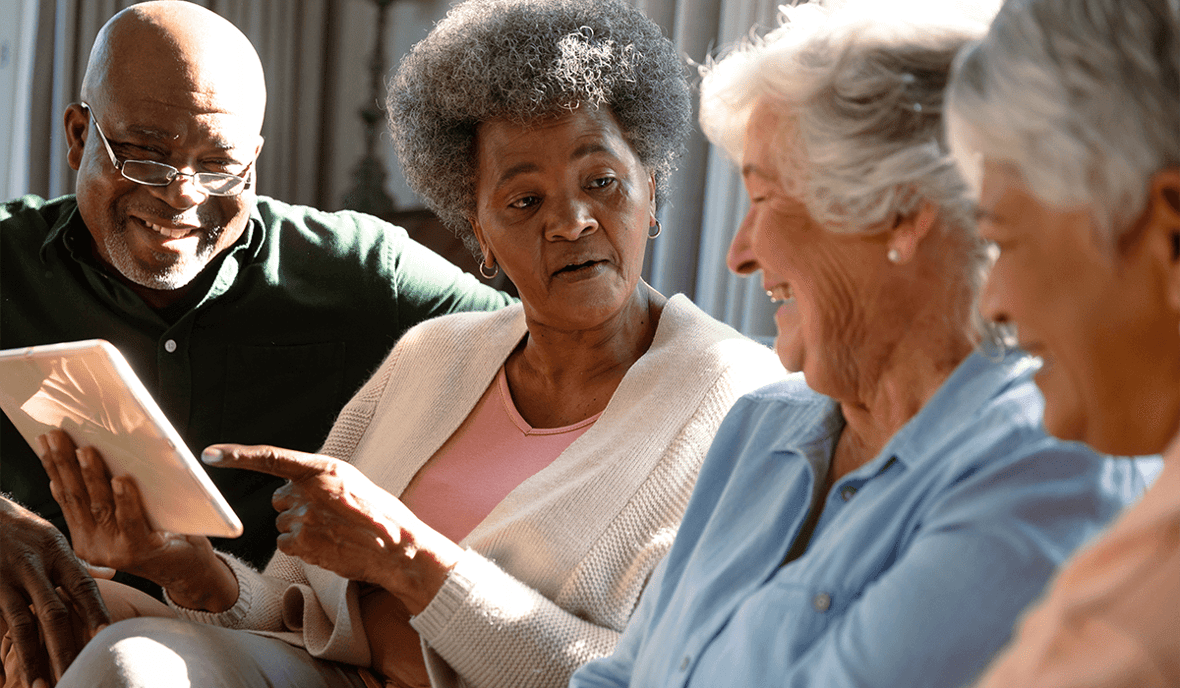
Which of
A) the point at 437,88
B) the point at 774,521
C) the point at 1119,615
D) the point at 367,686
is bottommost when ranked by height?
the point at 367,686

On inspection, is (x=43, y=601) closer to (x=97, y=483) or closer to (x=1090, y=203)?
(x=97, y=483)

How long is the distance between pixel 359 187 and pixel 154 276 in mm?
2364

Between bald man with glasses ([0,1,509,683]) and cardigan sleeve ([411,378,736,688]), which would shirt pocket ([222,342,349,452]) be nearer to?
bald man with glasses ([0,1,509,683])

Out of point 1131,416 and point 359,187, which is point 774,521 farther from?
point 359,187

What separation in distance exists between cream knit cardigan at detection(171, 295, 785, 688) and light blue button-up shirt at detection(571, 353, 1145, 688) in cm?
24

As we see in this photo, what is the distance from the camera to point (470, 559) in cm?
142

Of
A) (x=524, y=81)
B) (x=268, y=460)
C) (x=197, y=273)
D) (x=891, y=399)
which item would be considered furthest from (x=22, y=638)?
(x=891, y=399)

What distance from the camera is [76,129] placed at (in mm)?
2041

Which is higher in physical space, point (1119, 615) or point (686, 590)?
point (1119, 615)

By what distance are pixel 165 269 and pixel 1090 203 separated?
5.56 feet

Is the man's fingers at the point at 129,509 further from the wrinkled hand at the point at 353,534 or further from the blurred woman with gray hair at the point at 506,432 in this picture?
the wrinkled hand at the point at 353,534

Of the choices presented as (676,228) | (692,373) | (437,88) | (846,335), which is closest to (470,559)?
(692,373)

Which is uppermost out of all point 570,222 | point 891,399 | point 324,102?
point 891,399

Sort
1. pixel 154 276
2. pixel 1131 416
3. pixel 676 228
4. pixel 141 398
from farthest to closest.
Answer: pixel 676 228 < pixel 154 276 < pixel 141 398 < pixel 1131 416
